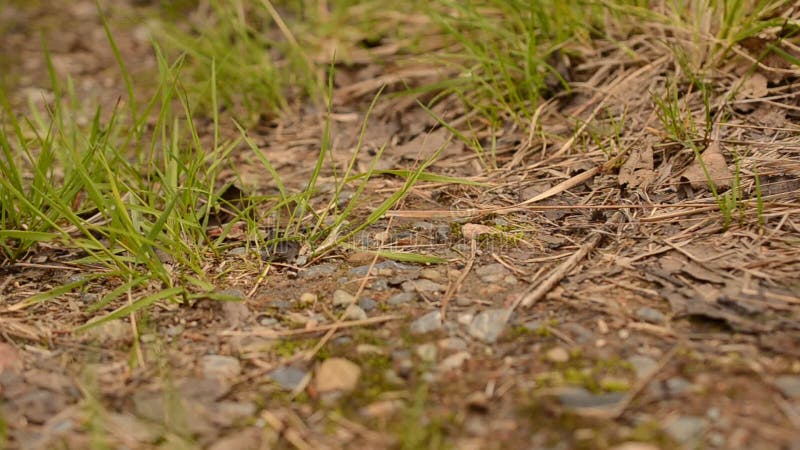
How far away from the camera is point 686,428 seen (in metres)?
1.45

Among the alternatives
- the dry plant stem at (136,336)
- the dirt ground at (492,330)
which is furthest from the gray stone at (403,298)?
the dry plant stem at (136,336)

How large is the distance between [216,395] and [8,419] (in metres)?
0.44

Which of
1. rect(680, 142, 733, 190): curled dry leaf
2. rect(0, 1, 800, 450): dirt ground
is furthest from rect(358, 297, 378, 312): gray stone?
rect(680, 142, 733, 190): curled dry leaf

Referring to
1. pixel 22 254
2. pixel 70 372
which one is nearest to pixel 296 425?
pixel 70 372

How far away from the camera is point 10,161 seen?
2234mm

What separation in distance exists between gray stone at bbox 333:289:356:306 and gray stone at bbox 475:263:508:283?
351 millimetres

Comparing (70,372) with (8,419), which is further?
(70,372)

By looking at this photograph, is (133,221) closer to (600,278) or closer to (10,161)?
(10,161)

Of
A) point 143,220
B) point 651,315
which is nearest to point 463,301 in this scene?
point 651,315

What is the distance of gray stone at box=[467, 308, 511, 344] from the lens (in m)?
1.80

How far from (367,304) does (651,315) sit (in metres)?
0.70

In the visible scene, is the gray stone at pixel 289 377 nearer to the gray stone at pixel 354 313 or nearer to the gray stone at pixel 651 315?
the gray stone at pixel 354 313

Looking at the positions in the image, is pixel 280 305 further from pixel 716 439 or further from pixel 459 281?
pixel 716 439

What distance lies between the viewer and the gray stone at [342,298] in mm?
2008
